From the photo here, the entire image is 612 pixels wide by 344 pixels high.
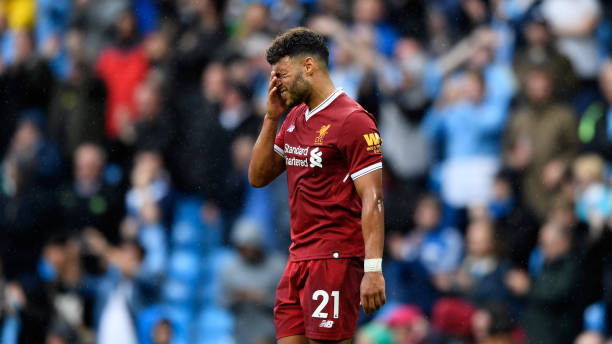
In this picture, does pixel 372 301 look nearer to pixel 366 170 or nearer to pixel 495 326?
pixel 366 170

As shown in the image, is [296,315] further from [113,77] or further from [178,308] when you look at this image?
[113,77]

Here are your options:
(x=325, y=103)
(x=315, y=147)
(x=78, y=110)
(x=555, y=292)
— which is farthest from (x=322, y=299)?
(x=78, y=110)

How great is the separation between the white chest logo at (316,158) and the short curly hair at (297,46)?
20.4 inches

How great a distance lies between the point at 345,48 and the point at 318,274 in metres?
5.52

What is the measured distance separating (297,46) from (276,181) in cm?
513

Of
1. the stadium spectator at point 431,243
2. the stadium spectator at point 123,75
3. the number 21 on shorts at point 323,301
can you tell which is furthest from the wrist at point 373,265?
the stadium spectator at point 123,75

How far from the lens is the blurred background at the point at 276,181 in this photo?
8.65 m

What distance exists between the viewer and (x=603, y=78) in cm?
881

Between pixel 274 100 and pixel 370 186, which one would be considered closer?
pixel 370 186

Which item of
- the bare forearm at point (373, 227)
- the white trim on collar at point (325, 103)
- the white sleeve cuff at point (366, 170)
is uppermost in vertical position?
the white trim on collar at point (325, 103)

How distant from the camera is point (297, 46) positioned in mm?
4957

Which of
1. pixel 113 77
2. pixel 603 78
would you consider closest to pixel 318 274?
pixel 603 78

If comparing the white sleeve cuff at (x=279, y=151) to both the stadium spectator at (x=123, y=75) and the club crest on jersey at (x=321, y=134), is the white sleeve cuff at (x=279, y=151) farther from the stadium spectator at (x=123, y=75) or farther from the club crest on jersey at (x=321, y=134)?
the stadium spectator at (x=123, y=75)

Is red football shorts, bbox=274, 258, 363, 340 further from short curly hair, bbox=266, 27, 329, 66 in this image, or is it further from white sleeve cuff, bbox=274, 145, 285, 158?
short curly hair, bbox=266, 27, 329, 66
